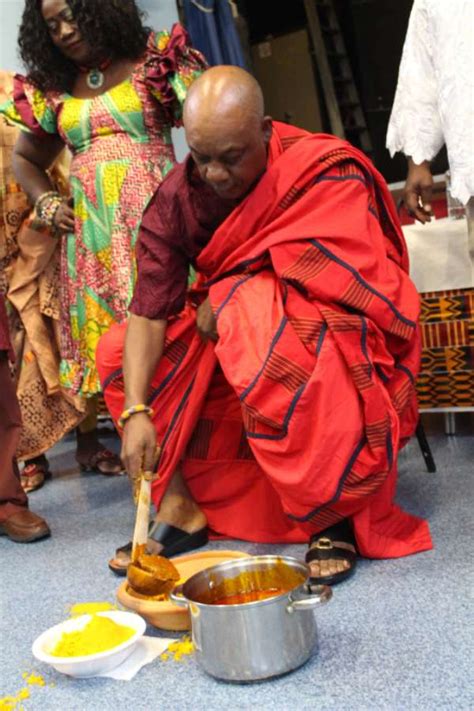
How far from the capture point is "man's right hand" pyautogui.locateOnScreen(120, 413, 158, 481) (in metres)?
1.67

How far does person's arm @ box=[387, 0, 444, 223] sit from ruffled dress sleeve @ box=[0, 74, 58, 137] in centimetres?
98

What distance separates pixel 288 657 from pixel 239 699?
0.09 metres

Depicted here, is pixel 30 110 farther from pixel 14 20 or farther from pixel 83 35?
pixel 14 20

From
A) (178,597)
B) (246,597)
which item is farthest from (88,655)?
(246,597)

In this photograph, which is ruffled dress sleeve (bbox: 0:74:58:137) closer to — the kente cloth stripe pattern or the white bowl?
the kente cloth stripe pattern

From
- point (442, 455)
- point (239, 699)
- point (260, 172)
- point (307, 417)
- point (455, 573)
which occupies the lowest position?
point (442, 455)

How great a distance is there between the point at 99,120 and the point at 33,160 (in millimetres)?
380

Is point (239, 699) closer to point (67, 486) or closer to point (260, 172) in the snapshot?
point (260, 172)

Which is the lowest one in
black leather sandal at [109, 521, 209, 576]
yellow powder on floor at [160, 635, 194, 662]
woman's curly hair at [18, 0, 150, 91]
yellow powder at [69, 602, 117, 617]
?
black leather sandal at [109, 521, 209, 576]

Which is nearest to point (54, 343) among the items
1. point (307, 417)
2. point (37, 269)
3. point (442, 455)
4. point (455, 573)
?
point (37, 269)

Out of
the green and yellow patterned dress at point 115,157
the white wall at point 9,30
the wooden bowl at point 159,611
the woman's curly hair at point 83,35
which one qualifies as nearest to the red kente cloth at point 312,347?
the wooden bowl at point 159,611

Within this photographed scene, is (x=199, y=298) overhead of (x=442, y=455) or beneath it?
overhead

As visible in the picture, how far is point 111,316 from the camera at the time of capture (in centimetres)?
248

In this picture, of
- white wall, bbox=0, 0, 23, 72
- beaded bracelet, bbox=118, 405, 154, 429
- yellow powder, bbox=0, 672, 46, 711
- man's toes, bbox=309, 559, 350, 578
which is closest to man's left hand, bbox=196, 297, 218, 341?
beaded bracelet, bbox=118, 405, 154, 429
